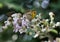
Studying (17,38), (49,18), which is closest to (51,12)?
(49,18)

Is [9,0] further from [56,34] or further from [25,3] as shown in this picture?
[56,34]

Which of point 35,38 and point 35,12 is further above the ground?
point 35,12

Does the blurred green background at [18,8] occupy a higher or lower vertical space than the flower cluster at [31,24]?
higher

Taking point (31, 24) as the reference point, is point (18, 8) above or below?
above

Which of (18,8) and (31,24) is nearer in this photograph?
(31,24)

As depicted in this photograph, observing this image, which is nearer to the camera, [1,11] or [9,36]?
[9,36]

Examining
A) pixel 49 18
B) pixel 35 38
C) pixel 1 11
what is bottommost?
pixel 35 38

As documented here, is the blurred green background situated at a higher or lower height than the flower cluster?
higher
